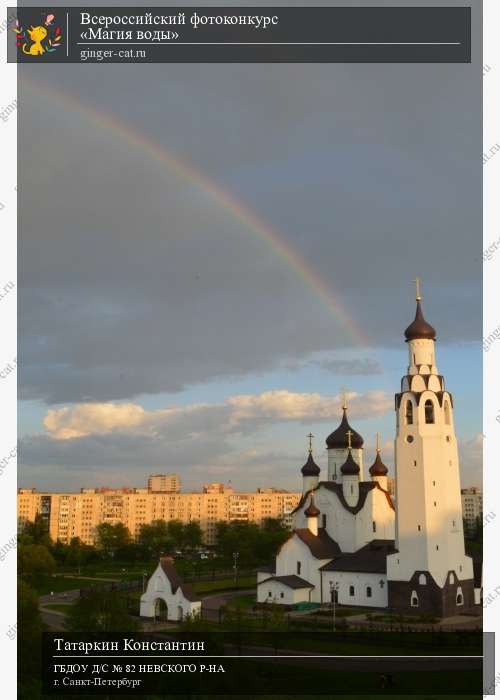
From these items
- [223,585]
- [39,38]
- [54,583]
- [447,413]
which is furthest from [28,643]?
[223,585]

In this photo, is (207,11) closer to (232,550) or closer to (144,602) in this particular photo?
(144,602)

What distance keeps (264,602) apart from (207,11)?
76.5 feet

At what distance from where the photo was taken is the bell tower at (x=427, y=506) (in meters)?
28.5

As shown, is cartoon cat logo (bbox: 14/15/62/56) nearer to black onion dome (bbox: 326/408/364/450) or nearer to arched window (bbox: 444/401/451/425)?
arched window (bbox: 444/401/451/425)

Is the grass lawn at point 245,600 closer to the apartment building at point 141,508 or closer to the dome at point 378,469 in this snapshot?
the dome at point 378,469

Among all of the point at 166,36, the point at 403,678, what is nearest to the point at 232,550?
the point at 403,678

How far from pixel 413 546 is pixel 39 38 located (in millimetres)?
21541

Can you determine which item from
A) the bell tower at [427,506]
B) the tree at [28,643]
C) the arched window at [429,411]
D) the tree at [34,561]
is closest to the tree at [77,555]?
the tree at [34,561]

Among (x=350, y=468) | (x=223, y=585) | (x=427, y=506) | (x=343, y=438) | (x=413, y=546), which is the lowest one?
(x=223, y=585)

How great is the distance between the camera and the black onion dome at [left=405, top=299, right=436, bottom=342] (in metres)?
31.2

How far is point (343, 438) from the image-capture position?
41219mm

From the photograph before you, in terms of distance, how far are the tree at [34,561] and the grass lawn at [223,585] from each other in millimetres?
6822

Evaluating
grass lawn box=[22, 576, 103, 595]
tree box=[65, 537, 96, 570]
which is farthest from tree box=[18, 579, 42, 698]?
tree box=[65, 537, 96, 570]

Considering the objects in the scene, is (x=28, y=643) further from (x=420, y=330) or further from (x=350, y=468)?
(x=350, y=468)
